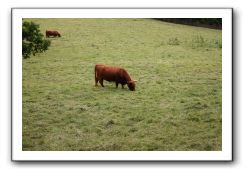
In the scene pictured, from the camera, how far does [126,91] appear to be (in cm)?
823

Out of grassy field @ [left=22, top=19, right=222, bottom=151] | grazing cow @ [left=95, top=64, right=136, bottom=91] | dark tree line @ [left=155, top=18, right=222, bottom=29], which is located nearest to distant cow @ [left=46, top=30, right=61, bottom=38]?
grassy field @ [left=22, top=19, right=222, bottom=151]

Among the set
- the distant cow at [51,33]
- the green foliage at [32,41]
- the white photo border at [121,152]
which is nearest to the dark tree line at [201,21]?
the white photo border at [121,152]

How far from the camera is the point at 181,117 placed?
7.09 meters

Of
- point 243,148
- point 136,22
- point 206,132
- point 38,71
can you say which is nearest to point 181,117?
point 206,132

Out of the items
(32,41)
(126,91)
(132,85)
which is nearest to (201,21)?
(132,85)

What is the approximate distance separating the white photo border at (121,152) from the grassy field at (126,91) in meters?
0.08

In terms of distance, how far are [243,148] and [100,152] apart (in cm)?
196

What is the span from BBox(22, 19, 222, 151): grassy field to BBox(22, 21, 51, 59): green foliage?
0.69ft

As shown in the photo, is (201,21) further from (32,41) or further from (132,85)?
(32,41)

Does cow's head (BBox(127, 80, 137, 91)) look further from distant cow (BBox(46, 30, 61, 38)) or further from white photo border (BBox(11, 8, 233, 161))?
distant cow (BBox(46, 30, 61, 38))

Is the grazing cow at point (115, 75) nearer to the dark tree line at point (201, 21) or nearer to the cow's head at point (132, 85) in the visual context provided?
the cow's head at point (132, 85)

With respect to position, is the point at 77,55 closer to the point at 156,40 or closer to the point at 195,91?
the point at 156,40

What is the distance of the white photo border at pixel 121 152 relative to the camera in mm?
6859

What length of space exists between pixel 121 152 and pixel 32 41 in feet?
6.28
